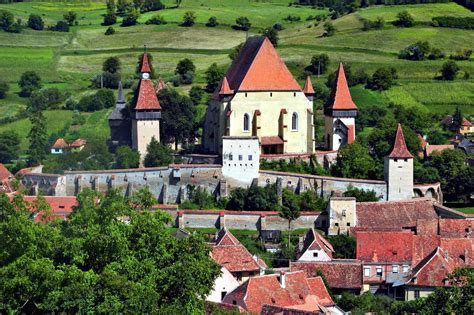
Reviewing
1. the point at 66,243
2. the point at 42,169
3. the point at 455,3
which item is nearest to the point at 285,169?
the point at 42,169

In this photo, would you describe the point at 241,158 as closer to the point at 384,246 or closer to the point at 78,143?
the point at 384,246

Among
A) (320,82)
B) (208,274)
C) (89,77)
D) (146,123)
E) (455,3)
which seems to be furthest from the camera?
(455,3)

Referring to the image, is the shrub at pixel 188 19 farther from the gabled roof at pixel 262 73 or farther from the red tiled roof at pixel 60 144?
the gabled roof at pixel 262 73

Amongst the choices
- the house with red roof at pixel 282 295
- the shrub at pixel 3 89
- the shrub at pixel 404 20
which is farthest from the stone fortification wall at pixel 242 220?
the shrub at pixel 404 20

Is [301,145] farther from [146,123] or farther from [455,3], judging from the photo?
[455,3]

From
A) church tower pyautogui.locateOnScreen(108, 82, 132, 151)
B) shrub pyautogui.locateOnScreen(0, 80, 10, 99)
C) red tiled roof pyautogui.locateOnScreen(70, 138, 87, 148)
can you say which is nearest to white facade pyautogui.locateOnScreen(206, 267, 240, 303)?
church tower pyautogui.locateOnScreen(108, 82, 132, 151)

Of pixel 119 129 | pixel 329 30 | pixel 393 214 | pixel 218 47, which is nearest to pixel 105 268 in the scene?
pixel 393 214
